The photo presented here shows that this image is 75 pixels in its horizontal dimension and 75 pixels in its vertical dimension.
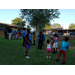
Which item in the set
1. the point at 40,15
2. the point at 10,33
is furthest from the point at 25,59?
the point at 40,15

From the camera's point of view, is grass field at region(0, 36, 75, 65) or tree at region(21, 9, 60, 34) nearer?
grass field at region(0, 36, 75, 65)

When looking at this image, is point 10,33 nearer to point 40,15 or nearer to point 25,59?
point 25,59

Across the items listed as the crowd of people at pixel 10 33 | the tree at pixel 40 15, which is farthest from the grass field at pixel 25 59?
the tree at pixel 40 15

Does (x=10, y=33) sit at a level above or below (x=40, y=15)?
below

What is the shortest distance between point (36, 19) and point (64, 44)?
1886 centimetres

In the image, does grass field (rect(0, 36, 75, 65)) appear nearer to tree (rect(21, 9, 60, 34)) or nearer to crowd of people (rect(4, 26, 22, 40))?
crowd of people (rect(4, 26, 22, 40))

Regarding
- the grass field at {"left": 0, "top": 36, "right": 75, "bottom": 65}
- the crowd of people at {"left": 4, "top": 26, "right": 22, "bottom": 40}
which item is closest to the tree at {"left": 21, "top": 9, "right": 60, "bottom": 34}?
the crowd of people at {"left": 4, "top": 26, "right": 22, "bottom": 40}

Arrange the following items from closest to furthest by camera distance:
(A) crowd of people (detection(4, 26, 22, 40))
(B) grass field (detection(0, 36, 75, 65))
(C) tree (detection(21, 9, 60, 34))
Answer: (B) grass field (detection(0, 36, 75, 65)), (A) crowd of people (detection(4, 26, 22, 40)), (C) tree (detection(21, 9, 60, 34))

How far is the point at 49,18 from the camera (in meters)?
23.0

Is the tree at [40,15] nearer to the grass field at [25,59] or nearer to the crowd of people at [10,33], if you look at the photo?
the crowd of people at [10,33]

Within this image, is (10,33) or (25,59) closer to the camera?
(25,59)

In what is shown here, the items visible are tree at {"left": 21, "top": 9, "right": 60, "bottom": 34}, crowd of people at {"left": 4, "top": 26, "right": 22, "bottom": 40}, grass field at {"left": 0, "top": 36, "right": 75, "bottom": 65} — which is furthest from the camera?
tree at {"left": 21, "top": 9, "right": 60, "bottom": 34}

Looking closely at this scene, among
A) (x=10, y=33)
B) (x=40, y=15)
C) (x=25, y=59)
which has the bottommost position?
(x=25, y=59)
